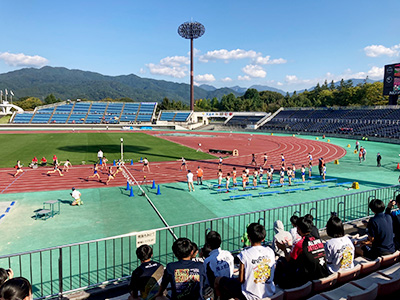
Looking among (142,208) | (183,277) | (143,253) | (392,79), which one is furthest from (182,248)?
(392,79)

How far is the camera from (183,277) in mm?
4332

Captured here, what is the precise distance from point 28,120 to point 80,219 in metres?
89.1

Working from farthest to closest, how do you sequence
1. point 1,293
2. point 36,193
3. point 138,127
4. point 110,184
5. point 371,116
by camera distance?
point 138,127 → point 371,116 → point 110,184 → point 36,193 → point 1,293

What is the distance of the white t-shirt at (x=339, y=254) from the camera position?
16.6ft

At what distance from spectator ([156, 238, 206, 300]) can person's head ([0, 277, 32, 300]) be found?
181cm

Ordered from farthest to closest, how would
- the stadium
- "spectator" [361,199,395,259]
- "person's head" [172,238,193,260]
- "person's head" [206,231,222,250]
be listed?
the stadium → "spectator" [361,199,395,259] → "person's head" [206,231,222,250] → "person's head" [172,238,193,260]

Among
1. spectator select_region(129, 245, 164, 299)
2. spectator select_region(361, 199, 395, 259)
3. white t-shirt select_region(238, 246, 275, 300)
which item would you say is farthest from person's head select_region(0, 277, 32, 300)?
spectator select_region(361, 199, 395, 259)

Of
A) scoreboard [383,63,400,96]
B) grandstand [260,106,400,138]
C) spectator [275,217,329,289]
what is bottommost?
spectator [275,217,329,289]

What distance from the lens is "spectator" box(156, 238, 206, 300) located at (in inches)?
170

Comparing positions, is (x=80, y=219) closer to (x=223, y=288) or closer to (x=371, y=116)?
(x=223, y=288)

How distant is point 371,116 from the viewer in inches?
2539

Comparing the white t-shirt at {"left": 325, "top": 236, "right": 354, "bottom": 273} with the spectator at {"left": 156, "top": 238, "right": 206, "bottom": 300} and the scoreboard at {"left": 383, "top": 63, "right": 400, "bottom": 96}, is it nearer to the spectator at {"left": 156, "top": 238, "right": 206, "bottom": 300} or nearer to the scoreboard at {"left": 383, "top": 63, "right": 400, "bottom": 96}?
the spectator at {"left": 156, "top": 238, "right": 206, "bottom": 300}

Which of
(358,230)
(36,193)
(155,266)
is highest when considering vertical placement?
(155,266)

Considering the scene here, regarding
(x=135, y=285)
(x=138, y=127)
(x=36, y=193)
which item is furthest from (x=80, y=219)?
(x=138, y=127)
